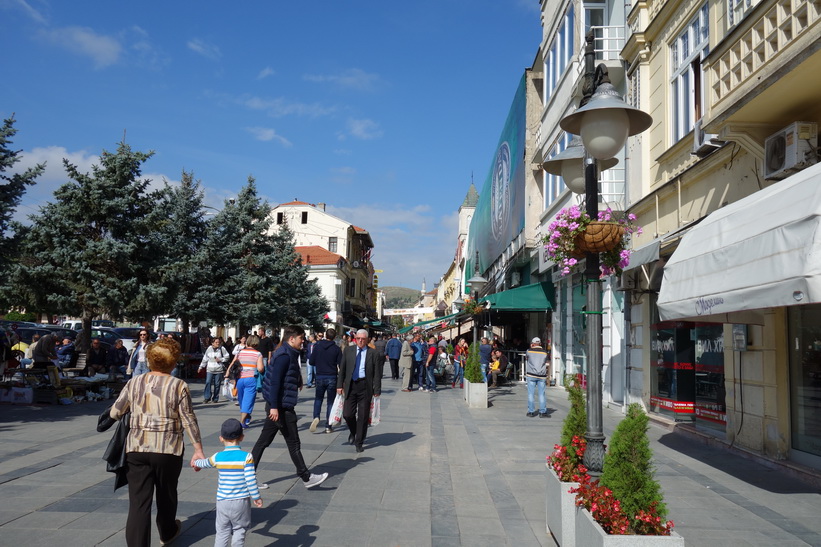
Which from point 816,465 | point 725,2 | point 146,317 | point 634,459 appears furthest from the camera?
point 146,317

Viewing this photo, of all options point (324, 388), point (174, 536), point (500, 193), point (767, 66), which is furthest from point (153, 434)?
point (500, 193)

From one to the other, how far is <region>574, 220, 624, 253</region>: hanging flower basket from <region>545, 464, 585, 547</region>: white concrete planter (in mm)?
1916

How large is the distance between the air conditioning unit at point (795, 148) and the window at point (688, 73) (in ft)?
11.0

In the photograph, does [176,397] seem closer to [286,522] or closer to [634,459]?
[286,522]

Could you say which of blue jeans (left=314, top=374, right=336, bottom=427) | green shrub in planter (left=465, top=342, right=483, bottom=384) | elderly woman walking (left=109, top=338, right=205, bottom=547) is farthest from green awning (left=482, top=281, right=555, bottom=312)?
elderly woman walking (left=109, top=338, right=205, bottom=547)

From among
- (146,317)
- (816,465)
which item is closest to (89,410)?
(146,317)

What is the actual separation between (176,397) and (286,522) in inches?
71.3

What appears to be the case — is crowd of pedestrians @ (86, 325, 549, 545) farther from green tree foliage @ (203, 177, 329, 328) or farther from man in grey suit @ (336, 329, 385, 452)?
green tree foliage @ (203, 177, 329, 328)

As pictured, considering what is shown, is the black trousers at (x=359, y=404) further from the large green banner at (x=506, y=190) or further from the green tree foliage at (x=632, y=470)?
the large green banner at (x=506, y=190)

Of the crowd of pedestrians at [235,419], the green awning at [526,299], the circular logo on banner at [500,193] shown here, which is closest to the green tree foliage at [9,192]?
the crowd of pedestrians at [235,419]

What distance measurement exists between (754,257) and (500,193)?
25022mm

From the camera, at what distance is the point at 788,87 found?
7.38 m

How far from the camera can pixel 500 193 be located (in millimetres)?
31344

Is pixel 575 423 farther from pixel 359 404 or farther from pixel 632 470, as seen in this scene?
pixel 359 404
